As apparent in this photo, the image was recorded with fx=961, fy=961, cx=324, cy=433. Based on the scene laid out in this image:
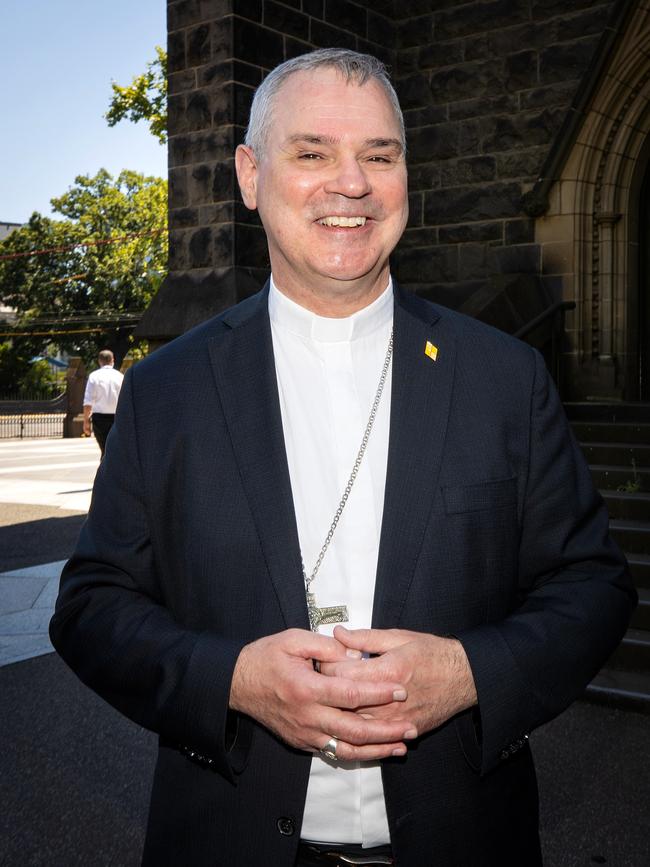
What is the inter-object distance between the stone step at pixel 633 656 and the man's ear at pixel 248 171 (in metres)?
4.27

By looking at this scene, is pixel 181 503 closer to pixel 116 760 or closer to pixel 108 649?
pixel 108 649

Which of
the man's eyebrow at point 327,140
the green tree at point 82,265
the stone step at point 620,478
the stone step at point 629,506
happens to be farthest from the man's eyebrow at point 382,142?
the green tree at point 82,265

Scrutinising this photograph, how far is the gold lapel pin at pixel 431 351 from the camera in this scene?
1853mm

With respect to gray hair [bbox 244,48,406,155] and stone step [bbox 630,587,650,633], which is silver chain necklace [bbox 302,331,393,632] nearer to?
gray hair [bbox 244,48,406,155]

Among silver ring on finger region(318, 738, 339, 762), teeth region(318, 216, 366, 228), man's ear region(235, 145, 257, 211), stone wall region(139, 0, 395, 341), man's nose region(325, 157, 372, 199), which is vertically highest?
stone wall region(139, 0, 395, 341)

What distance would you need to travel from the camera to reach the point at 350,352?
1.91 meters

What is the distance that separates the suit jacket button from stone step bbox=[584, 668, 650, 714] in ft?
12.7

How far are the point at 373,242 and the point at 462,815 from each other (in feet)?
3.43

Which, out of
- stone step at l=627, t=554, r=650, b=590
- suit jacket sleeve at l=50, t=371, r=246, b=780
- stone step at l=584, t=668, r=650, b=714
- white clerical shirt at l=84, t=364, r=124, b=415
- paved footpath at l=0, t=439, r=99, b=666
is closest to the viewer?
suit jacket sleeve at l=50, t=371, r=246, b=780

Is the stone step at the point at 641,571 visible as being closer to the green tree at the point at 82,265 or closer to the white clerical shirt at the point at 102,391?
the white clerical shirt at the point at 102,391

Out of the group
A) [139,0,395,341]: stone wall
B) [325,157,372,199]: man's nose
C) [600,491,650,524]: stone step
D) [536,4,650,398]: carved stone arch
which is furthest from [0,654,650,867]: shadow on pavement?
[536,4,650,398]: carved stone arch

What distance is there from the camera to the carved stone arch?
8.80 meters

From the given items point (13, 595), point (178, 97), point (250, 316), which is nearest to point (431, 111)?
point (178, 97)

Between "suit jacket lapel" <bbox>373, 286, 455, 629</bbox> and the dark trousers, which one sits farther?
the dark trousers
